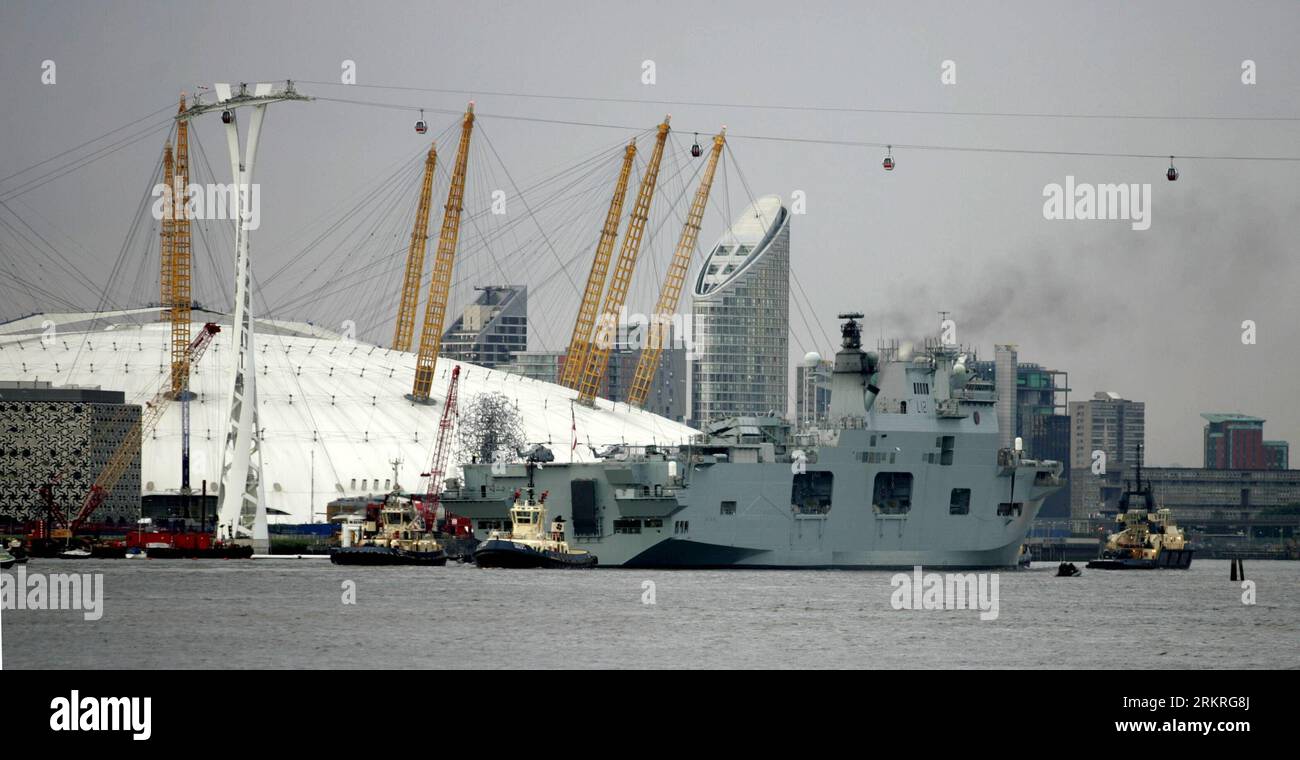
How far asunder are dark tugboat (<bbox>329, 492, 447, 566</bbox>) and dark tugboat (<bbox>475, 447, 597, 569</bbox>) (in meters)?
8.56

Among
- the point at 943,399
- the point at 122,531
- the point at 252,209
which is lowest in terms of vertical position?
the point at 122,531

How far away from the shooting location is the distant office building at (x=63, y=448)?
512ft

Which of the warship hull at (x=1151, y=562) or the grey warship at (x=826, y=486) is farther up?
the grey warship at (x=826, y=486)

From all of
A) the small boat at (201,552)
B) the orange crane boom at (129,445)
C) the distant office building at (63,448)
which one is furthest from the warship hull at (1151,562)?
the distant office building at (63,448)

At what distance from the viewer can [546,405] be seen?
183 m

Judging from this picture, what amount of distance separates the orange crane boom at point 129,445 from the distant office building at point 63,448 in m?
0.52

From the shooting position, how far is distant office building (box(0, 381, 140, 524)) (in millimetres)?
156000

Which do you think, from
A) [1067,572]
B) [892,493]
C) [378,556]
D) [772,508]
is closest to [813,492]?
[772,508]

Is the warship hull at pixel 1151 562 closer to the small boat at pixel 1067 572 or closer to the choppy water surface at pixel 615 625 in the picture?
the small boat at pixel 1067 572

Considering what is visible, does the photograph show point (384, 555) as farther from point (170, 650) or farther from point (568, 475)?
point (170, 650)

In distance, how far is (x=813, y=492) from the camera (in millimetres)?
116188

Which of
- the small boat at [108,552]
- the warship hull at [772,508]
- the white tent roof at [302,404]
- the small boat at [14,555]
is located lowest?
the small boat at [108,552]

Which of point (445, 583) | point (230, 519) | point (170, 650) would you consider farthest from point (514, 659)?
point (230, 519)

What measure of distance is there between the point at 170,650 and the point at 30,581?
3555 centimetres
